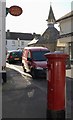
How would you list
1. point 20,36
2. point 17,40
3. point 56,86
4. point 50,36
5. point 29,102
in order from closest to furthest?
1. point 56,86
2. point 29,102
3. point 50,36
4. point 17,40
5. point 20,36

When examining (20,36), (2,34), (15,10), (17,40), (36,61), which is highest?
(20,36)

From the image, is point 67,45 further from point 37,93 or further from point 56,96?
point 56,96

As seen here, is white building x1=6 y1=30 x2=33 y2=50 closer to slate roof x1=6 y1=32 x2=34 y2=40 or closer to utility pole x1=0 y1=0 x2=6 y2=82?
slate roof x1=6 y1=32 x2=34 y2=40

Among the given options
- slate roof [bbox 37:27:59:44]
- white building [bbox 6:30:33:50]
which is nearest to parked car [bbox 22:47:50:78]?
slate roof [bbox 37:27:59:44]

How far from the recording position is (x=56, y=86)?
729 cm

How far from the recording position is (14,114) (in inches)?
311

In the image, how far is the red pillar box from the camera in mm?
7281

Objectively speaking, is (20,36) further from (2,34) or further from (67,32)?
(2,34)

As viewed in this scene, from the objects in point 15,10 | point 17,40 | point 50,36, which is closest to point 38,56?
point 15,10

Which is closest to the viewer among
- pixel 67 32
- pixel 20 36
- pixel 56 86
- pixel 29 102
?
pixel 56 86

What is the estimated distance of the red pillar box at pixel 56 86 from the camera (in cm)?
728

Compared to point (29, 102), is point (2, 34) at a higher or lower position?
higher

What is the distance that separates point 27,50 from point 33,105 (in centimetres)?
1047

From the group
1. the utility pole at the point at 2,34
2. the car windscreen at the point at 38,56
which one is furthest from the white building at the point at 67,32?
the utility pole at the point at 2,34
